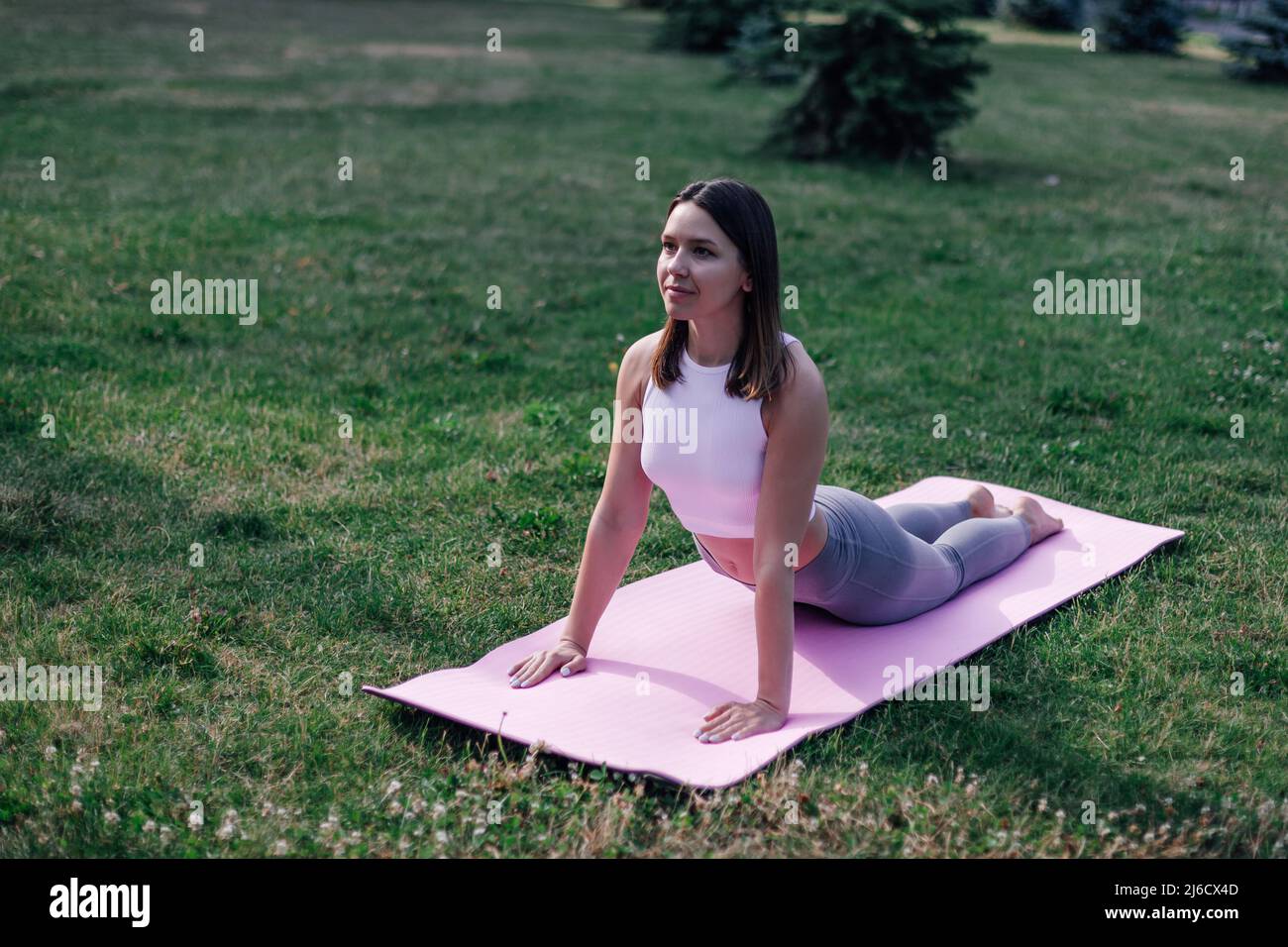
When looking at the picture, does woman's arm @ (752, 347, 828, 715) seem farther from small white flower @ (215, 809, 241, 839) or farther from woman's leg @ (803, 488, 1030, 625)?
small white flower @ (215, 809, 241, 839)

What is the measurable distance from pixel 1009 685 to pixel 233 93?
1548 centimetres

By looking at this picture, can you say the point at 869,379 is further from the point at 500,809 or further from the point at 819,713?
Answer: the point at 500,809

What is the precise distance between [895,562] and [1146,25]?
1119 inches

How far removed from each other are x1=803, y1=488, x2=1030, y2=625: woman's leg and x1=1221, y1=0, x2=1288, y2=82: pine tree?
2230 cm

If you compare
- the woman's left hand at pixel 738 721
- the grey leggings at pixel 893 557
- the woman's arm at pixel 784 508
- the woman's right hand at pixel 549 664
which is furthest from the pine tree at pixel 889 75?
the woman's left hand at pixel 738 721

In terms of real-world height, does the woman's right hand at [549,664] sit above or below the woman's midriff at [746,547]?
below

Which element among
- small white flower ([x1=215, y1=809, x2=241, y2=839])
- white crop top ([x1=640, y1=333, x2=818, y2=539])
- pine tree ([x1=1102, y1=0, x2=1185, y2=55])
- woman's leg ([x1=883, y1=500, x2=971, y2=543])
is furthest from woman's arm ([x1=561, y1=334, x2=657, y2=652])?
pine tree ([x1=1102, y1=0, x2=1185, y2=55])

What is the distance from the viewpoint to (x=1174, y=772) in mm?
3719

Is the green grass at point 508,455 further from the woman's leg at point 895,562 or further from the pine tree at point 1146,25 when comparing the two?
the pine tree at point 1146,25

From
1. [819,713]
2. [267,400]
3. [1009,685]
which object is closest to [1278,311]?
[1009,685]

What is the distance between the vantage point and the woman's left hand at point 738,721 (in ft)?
A: 12.5

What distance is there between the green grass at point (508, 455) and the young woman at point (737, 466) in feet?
1.44

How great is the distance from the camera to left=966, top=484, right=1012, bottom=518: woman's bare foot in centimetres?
527

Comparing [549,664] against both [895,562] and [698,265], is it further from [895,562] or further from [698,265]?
[698,265]
